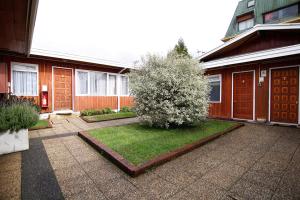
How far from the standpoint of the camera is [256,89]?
6.65 m

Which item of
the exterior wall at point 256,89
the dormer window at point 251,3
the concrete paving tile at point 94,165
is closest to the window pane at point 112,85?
the exterior wall at point 256,89

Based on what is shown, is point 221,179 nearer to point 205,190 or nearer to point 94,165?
point 205,190

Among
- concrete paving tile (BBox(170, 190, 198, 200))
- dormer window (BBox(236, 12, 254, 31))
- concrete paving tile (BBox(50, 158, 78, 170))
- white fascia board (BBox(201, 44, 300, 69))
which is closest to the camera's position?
concrete paving tile (BBox(170, 190, 198, 200))

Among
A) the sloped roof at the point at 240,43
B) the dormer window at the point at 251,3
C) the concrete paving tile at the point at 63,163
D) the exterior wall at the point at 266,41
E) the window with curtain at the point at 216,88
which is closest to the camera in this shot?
the concrete paving tile at the point at 63,163

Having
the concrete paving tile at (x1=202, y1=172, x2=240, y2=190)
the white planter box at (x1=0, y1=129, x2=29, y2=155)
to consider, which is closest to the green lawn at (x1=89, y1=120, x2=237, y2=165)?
the concrete paving tile at (x1=202, y1=172, x2=240, y2=190)

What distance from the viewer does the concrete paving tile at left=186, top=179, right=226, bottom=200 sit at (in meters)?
1.95

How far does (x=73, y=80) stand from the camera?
7.80 metres

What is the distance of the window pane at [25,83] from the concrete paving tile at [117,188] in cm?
671

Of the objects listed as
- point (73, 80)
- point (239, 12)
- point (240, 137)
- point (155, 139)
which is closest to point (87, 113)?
point (73, 80)

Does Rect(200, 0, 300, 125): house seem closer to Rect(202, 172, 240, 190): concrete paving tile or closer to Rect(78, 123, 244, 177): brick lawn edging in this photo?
Rect(78, 123, 244, 177): brick lawn edging

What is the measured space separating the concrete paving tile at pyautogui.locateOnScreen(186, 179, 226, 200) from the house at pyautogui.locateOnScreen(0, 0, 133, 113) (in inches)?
192

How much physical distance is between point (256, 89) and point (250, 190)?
5.92 metres

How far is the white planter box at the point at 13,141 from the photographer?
3.33 meters

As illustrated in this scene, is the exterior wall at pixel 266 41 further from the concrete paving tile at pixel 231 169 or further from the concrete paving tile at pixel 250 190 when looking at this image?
the concrete paving tile at pixel 250 190
